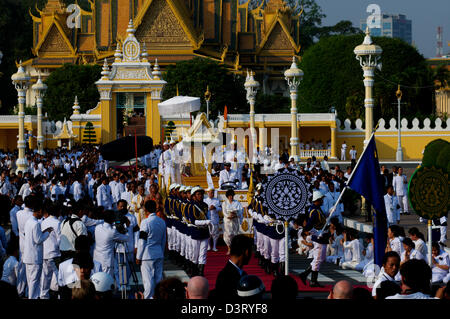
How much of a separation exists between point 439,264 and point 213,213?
526cm

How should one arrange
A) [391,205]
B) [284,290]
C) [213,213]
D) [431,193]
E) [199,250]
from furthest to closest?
1. [391,205]
2. [213,213]
3. [199,250]
4. [431,193]
5. [284,290]

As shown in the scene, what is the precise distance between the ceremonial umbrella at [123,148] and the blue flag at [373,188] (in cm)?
1311

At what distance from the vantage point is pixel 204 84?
55219mm

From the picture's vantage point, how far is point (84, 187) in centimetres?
2347

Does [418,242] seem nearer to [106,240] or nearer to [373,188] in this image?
[373,188]

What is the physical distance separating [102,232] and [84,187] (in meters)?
11.7

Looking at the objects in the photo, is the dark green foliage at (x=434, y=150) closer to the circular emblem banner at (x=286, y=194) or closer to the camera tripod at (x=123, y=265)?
the circular emblem banner at (x=286, y=194)

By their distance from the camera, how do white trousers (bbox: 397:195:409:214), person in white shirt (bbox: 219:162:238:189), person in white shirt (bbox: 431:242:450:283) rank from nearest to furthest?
person in white shirt (bbox: 431:242:450:283) < person in white shirt (bbox: 219:162:238:189) < white trousers (bbox: 397:195:409:214)

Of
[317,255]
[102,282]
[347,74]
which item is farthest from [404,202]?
[347,74]

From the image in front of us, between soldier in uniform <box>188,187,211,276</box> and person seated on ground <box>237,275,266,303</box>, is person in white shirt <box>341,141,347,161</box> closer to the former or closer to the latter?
soldier in uniform <box>188,187,211,276</box>

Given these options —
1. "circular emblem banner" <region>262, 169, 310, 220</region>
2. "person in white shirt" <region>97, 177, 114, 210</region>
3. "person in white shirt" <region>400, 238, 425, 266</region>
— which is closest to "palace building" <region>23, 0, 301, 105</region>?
"person in white shirt" <region>97, 177, 114, 210</region>

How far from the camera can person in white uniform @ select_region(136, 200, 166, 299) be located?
1184cm

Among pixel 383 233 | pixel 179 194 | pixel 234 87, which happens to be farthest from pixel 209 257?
pixel 234 87

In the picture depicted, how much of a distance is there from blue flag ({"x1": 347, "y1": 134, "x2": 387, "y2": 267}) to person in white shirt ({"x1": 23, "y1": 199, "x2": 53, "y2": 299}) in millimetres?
4091
